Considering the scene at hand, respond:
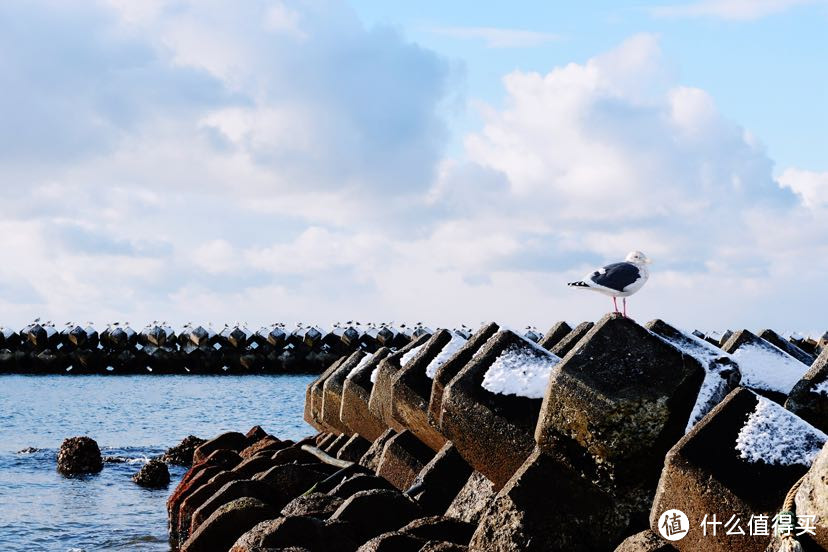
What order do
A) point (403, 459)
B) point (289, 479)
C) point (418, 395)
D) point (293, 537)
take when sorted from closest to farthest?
1. point (293, 537)
2. point (418, 395)
3. point (403, 459)
4. point (289, 479)

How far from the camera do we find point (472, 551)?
14.7 feet

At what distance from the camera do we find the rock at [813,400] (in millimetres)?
4684

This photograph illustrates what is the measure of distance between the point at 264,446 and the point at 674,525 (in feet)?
25.0

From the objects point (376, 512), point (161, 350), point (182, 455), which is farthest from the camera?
point (161, 350)

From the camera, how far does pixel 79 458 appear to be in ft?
42.4

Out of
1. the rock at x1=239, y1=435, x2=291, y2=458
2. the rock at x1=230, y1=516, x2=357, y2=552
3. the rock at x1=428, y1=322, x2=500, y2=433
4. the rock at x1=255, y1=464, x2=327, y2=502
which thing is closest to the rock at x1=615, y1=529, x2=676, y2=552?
the rock at x1=230, y1=516, x2=357, y2=552

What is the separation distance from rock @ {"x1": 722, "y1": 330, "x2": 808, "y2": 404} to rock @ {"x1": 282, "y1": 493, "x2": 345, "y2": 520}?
90.0 inches

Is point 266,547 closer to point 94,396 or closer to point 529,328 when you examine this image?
point 94,396

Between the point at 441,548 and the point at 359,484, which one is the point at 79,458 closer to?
the point at 359,484

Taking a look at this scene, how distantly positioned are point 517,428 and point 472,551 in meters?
0.83

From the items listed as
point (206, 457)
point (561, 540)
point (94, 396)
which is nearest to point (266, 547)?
point (561, 540)

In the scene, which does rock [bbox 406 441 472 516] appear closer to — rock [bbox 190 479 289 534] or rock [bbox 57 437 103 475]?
rock [bbox 190 479 289 534]

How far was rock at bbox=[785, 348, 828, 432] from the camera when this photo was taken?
4.68 meters

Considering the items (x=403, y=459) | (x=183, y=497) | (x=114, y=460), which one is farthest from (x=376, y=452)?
(x=114, y=460)
